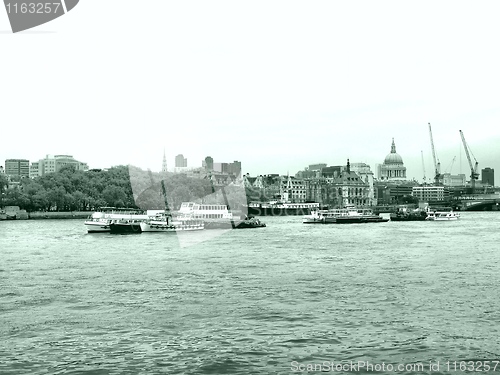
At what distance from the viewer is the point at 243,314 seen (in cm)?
1582


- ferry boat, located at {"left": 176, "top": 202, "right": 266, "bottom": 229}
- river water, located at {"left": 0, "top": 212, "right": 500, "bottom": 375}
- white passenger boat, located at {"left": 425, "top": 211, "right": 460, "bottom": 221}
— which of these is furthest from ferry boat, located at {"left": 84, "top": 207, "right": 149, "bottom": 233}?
white passenger boat, located at {"left": 425, "top": 211, "right": 460, "bottom": 221}

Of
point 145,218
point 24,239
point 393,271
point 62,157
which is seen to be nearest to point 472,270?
point 393,271

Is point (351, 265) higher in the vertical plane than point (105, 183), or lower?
lower

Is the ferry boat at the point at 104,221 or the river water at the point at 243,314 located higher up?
the ferry boat at the point at 104,221

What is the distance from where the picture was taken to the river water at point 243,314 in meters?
12.2

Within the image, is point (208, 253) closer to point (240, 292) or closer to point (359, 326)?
point (240, 292)

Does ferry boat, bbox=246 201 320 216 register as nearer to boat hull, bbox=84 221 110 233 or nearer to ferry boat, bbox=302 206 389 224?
ferry boat, bbox=302 206 389 224

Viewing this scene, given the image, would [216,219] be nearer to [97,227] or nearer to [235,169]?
[97,227]

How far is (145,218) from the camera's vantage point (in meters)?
52.4

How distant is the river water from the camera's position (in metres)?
12.2

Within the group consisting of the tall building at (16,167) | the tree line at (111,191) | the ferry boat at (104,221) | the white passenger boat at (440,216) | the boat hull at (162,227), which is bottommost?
the white passenger boat at (440,216)

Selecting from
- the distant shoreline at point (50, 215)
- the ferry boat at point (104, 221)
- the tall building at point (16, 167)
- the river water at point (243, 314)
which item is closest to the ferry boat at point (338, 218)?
the ferry boat at point (104, 221)

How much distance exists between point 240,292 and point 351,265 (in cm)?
828

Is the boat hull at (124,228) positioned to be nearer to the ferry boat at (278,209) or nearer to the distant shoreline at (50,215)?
the distant shoreline at (50,215)
